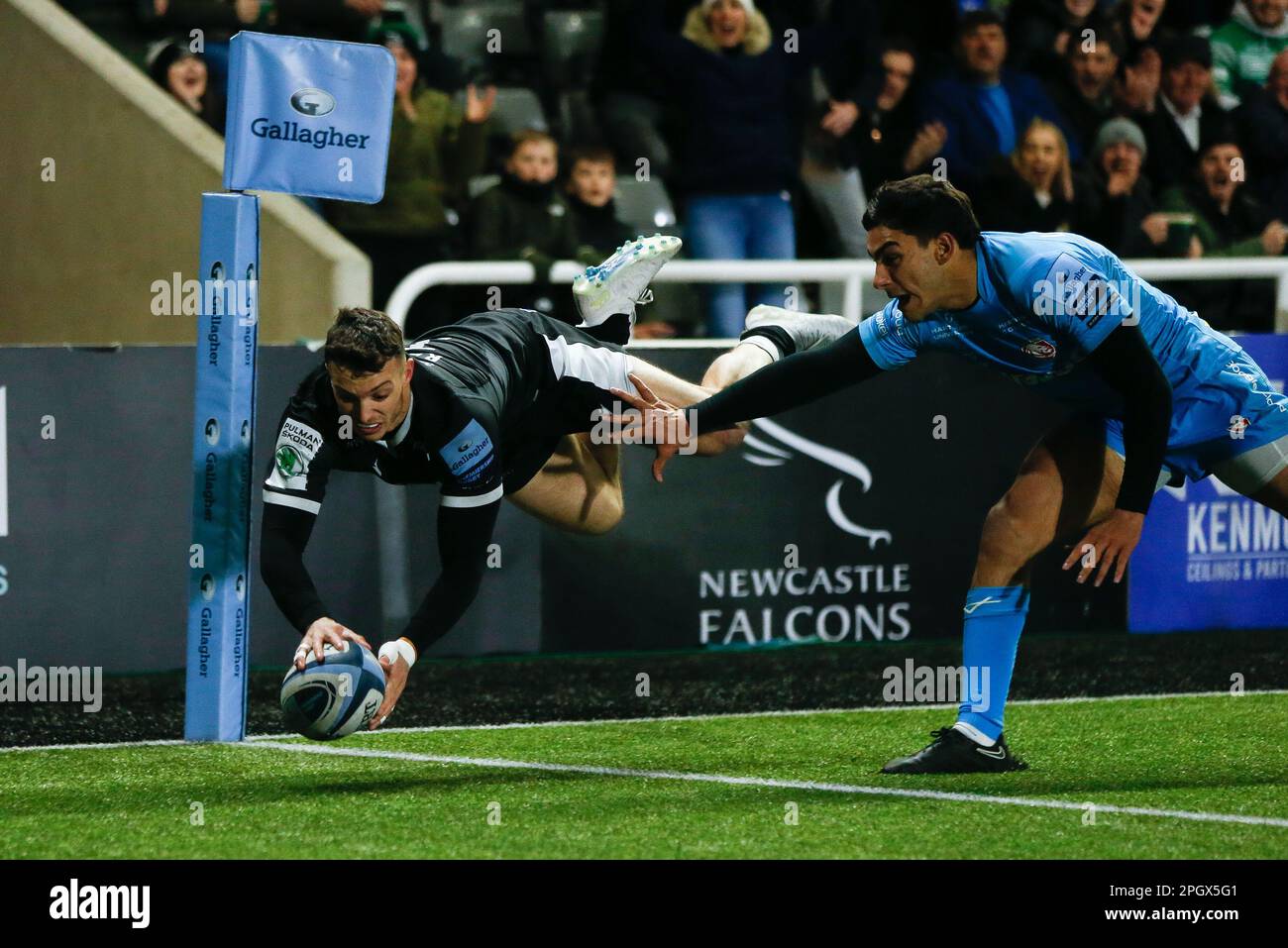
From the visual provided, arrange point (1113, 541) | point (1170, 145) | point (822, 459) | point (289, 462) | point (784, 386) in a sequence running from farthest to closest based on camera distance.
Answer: point (1170, 145), point (822, 459), point (784, 386), point (289, 462), point (1113, 541)

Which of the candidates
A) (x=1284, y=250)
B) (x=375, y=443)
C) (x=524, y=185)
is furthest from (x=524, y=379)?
(x=1284, y=250)

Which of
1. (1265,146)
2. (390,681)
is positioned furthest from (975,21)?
(390,681)

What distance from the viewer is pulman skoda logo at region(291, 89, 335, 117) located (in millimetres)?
7762

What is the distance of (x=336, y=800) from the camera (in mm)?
6609

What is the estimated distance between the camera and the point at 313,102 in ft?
25.5

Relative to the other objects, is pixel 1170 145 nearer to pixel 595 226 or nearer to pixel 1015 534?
pixel 595 226

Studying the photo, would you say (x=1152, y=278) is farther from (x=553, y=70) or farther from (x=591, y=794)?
(x=591, y=794)

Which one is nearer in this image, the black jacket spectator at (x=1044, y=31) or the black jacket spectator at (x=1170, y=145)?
the black jacket spectator at (x=1170, y=145)

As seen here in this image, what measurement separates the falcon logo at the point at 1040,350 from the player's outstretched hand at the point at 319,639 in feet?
7.76

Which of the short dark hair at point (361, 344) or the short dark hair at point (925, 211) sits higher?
the short dark hair at point (925, 211)

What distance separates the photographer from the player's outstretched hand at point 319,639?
647 cm

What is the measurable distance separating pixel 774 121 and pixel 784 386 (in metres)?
4.46

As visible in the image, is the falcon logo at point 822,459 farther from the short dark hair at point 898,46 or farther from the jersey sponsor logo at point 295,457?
the jersey sponsor logo at point 295,457

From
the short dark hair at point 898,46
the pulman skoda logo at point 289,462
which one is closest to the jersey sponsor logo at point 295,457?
the pulman skoda logo at point 289,462
